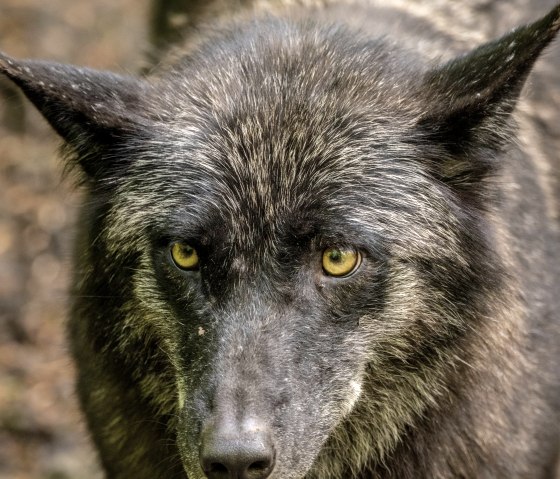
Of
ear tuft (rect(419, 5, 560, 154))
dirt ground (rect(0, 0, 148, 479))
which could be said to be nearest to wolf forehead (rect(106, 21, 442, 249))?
ear tuft (rect(419, 5, 560, 154))

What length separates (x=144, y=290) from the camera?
183 inches

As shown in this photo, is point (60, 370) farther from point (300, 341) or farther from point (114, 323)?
point (300, 341)

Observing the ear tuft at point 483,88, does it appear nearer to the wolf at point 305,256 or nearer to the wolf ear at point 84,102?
the wolf at point 305,256

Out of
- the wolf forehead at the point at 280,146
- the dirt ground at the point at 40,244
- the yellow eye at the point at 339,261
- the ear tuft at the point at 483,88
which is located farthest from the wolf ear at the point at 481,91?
the dirt ground at the point at 40,244

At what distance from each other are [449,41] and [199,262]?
238 cm

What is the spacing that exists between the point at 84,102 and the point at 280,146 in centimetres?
87

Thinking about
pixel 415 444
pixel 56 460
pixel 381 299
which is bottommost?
pixel 56 460

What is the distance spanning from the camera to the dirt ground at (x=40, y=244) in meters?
7.53

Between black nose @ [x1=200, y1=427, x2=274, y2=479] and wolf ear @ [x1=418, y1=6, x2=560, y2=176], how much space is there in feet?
5.05

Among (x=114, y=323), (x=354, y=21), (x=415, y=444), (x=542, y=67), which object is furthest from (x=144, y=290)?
(x=542, y=67)

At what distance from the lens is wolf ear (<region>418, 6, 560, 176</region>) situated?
4152 mm

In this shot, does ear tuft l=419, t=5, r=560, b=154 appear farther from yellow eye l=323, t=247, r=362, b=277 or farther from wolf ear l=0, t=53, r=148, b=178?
wolf ear l=0, t=53, r=148, b=178

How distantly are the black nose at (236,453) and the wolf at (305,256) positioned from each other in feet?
0.03

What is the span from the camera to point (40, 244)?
923cm
